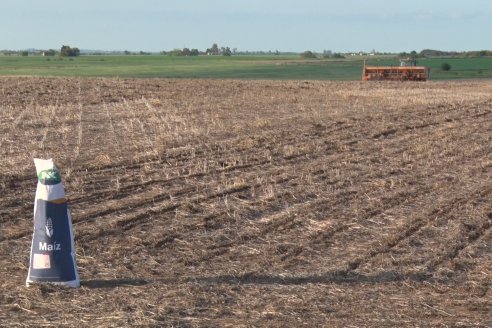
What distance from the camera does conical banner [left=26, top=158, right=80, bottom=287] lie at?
23.0 ft

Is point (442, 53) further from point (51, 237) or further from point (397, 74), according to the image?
point (51, 237)

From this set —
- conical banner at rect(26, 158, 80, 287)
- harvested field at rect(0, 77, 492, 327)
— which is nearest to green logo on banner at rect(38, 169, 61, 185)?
conical banner at rect(26, 158, 80, 287)

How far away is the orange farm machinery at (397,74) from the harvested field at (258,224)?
32.8 meters

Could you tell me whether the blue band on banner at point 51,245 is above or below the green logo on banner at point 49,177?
below

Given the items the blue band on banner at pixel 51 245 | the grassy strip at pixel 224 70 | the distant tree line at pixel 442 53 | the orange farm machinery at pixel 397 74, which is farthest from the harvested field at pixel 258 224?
the distant tree line at pixel 442 53

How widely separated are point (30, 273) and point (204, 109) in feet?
61.6

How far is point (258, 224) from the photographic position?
9570 millimetres

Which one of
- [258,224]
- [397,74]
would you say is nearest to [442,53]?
[397,74]

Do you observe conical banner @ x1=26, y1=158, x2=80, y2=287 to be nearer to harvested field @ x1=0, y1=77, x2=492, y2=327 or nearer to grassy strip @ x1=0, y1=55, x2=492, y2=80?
harvested field @ x1=0, y1=77, x2=492, y2=327

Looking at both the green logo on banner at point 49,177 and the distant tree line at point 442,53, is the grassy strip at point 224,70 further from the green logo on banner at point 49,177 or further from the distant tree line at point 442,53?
the distant tree line at point 442,53

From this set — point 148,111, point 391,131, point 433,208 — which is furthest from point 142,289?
point 148,111

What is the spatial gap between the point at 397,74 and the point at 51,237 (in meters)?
48.0

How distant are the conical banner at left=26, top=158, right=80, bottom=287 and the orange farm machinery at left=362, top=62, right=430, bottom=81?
47.2 m

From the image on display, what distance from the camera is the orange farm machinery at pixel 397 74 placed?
172 ft
